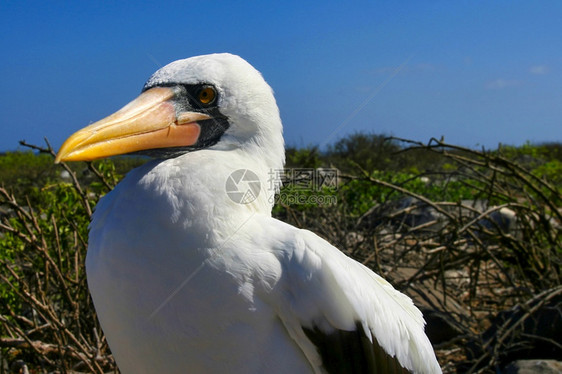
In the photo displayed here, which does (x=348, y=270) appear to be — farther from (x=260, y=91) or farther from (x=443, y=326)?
(x=443, y=326)

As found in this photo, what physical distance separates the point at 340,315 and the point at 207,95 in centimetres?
85

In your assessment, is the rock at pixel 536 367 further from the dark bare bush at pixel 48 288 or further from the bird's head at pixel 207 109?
the dark bare bush at pixel 48 288

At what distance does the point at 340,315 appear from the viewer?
151 cm

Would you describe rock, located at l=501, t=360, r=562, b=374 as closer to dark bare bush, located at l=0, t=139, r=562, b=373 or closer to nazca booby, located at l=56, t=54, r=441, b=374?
dark bare bush, located at l=0, t=139, r=562, b=373

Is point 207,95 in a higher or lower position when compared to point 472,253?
higher

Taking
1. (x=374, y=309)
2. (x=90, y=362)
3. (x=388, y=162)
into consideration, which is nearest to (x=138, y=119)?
(x=374, y=309)

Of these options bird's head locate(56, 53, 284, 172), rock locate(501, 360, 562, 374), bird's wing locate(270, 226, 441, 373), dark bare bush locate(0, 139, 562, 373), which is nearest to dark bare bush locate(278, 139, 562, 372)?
dark bare bush locate(0, 139, 562, 373)

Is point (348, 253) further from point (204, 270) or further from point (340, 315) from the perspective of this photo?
point (204, 270)

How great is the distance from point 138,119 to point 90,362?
1471 millimetres

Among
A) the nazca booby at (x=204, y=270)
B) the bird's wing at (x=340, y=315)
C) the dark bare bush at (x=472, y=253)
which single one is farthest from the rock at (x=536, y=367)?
the nazca booby at (x=204, y=270)

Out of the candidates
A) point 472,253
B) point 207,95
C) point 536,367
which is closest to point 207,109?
point 207,95

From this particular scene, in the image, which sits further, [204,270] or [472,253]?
[472,253]

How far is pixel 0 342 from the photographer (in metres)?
2.33

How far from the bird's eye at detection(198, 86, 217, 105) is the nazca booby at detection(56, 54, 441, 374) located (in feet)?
0.06
